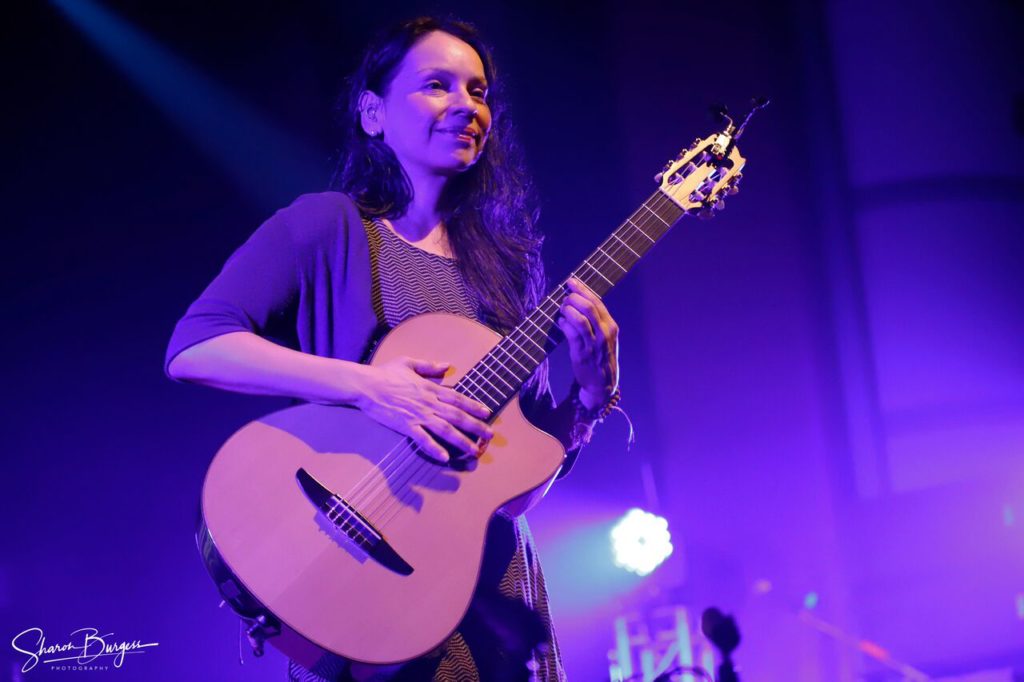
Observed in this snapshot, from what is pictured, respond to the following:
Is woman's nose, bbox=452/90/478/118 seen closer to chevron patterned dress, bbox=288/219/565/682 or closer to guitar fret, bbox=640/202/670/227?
chevron patterned dress, bbox=288/219/565/682

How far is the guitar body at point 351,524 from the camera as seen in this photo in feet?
4.72

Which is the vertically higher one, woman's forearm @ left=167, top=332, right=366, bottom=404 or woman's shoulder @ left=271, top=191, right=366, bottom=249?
woman's shoulder @ left=271, top=191, right=366, bottom=249

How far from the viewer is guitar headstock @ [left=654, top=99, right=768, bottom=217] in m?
2.18

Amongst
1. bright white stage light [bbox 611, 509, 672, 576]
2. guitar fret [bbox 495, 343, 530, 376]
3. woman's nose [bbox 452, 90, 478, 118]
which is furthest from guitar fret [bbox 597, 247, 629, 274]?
bright white stage light [bbox 611, 509, 672, 576]

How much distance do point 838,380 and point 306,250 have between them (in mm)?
5148

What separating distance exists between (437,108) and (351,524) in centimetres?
108

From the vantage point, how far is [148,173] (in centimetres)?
455

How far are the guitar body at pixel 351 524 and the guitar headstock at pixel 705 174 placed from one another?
780 mm

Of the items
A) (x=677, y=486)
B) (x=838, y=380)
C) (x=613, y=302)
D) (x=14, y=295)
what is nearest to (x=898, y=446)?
(x=838, y=380)

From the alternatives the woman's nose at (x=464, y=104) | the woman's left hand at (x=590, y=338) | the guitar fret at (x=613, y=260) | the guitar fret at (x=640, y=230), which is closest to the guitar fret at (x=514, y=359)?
the woman's left hand at (x=590, y=338)

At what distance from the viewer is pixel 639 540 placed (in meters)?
5.35

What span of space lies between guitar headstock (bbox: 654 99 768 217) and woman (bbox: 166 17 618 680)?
45cm

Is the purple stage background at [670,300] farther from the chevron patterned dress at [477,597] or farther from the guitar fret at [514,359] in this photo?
the guitar fret at [514,359]

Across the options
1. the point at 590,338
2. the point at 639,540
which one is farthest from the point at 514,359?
the point at 639,540
